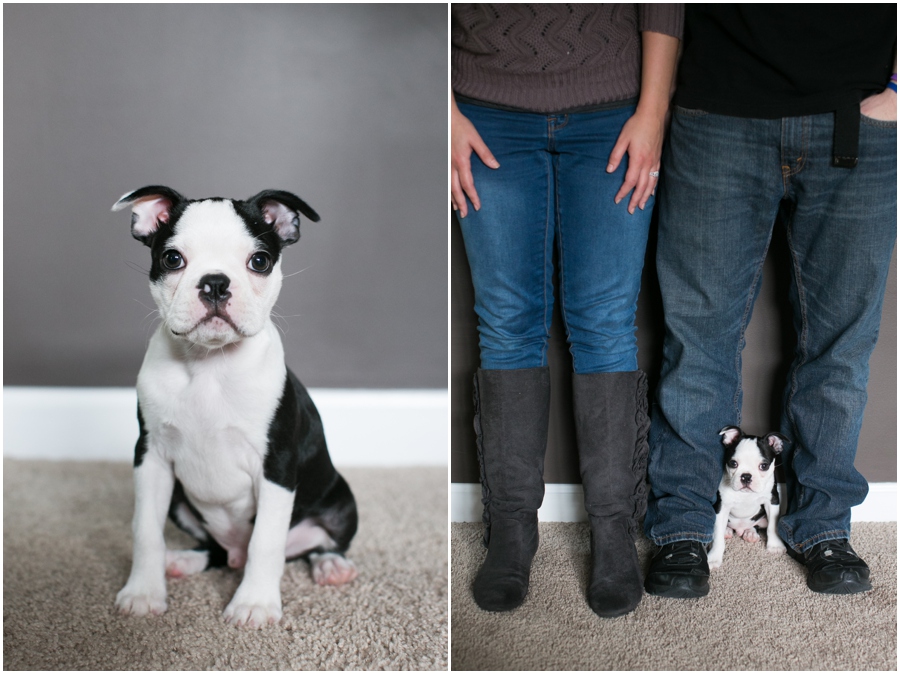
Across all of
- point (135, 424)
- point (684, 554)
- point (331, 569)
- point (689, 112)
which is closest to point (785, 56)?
point (689, 112)

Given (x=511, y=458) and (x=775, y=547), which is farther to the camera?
(x=775, y=547)

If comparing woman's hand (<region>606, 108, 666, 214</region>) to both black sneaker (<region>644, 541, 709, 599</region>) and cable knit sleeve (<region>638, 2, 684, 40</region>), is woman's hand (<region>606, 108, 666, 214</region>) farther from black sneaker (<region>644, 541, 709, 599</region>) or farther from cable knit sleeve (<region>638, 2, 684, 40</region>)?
black sneaker (<region>644, 541, 709, 599</region>)

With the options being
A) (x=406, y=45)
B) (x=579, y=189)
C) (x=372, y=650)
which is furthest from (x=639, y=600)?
(x=406, y=45)

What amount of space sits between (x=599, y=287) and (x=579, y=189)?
0.61 feet

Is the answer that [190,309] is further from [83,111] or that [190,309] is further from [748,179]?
[83,111]

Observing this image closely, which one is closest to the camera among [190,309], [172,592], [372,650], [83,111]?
[190,309]

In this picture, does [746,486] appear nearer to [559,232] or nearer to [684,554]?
[684,554]

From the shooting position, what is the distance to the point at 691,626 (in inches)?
48.2

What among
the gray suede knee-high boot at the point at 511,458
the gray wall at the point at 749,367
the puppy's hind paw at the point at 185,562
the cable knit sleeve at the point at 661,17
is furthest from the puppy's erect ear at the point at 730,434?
the puppy's hind paw at the point at 185,562

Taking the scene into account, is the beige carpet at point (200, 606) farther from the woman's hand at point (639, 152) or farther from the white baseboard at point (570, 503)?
the woman's hand at point (639, 152)

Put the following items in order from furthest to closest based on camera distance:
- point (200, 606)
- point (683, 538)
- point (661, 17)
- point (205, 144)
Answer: point (205, 144), point (683, 538), point (200, 606), point (661, 17)

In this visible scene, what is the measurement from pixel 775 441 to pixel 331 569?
0.99 metres

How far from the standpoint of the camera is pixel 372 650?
1.19 metres

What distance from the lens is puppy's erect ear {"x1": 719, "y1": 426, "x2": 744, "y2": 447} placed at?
144 centimetres
